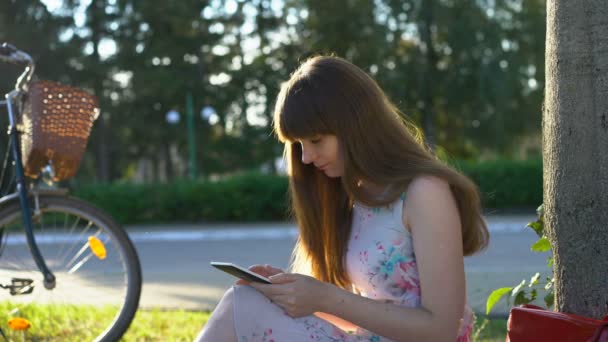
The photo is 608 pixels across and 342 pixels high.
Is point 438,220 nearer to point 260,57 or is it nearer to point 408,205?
point 408,205

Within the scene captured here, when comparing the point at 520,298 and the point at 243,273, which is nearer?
the point at 243,273

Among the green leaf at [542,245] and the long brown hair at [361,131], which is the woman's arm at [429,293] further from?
the green leaf at [542,245]

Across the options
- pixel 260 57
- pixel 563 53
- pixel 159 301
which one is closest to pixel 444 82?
pixel 260 57

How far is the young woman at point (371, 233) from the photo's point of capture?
2105mm

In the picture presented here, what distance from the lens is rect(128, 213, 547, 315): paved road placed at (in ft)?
19.3

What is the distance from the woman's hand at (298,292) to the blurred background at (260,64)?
71.9 feet

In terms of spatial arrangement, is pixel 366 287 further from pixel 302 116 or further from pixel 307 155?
pixel 302 116

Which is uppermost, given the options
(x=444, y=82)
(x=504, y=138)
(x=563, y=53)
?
(x=563, y=53)

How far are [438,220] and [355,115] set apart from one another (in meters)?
0.33

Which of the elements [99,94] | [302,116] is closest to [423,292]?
[302,116]

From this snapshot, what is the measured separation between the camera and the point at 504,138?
28203 mm

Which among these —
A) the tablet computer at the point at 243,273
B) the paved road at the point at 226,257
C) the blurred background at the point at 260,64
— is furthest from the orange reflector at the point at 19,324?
the blurred background at the point at 260,64

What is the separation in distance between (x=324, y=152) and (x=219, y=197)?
13099mm

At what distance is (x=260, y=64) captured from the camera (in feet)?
→ 98.0
